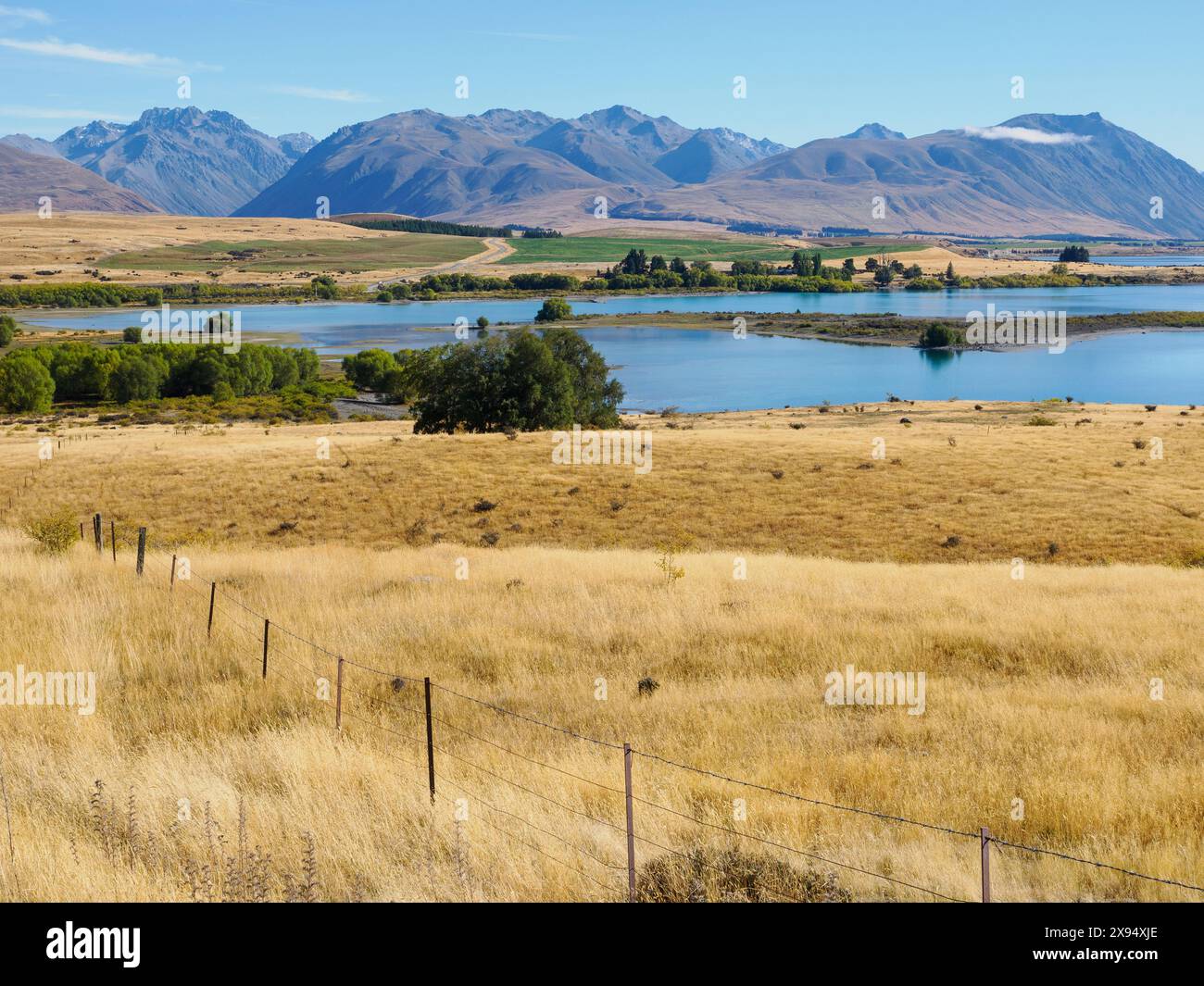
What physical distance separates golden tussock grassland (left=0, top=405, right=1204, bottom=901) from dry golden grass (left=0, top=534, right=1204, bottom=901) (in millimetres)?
43

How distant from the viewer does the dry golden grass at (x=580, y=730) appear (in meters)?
7.76

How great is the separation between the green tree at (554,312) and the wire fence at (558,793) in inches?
6904

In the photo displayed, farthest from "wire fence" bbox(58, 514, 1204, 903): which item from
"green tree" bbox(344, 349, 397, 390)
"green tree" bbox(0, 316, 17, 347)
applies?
"green tree" bbox(0, 316, 17, 347)

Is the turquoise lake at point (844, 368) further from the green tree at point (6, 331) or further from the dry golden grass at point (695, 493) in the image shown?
the dry golden grass at point (695, 493)

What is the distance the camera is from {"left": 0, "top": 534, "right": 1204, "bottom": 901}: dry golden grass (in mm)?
7758

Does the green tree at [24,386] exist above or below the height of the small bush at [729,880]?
above

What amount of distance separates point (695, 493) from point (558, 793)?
112 feet

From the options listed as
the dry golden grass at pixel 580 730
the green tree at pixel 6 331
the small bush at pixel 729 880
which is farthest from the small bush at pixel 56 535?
the green tree at pixel 6 331

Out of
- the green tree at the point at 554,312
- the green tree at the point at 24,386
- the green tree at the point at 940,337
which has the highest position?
the green tree at the point at 554,312

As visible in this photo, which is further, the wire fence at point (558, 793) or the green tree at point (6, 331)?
the green tree at point (6, 331)

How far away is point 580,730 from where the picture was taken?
11.6 m

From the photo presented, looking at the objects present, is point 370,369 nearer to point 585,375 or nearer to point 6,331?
point 585,375

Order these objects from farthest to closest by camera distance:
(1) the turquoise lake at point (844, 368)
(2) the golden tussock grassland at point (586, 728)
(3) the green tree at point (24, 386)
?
(1) the turquoise lake at point (844, 368), (3) the green tree at point (24, 386), (2) the golden tussock grassland at point (586, 728)

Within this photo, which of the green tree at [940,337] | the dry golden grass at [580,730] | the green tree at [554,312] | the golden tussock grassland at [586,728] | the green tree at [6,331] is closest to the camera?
the golden tussock grassland at [586,728]
